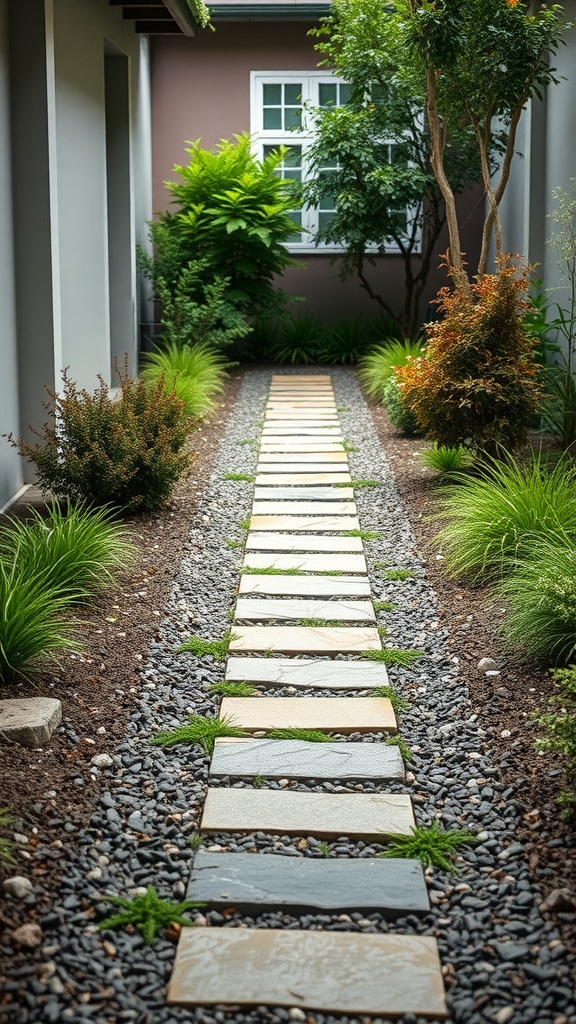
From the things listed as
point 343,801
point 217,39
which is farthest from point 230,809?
point 217,39

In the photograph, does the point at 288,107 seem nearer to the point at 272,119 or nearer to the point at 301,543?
the point at 272,119

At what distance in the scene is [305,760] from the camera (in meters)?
3.12

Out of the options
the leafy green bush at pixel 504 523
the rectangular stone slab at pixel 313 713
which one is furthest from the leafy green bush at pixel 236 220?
the rectangular stone slab at pixel 313 713

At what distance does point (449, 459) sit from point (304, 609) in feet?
7.51

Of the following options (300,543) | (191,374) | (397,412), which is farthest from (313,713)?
(191,374)

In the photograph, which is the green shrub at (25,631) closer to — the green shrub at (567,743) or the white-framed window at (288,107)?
the green shrub at (567,743)

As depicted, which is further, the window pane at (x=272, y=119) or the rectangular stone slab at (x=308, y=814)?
the window pane at (x=272, y=119)

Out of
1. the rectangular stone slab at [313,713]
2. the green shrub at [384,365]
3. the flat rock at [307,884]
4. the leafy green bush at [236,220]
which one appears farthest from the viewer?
the leafy green bush at [236,220]

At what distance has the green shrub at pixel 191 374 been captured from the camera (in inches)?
320

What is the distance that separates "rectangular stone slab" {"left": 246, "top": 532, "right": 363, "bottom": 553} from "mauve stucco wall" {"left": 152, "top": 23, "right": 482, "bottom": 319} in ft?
22.9

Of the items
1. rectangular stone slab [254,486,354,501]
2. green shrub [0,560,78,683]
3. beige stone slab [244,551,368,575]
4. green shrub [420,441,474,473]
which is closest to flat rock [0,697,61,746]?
green shrub [0,560,78,683]

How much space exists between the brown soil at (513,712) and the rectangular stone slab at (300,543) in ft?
1.12

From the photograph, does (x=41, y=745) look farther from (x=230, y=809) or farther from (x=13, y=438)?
(x=13, y=438)

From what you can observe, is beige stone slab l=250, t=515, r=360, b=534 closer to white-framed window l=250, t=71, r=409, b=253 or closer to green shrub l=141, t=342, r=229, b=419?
green shrub l=141, t=342, r=229, b=419
